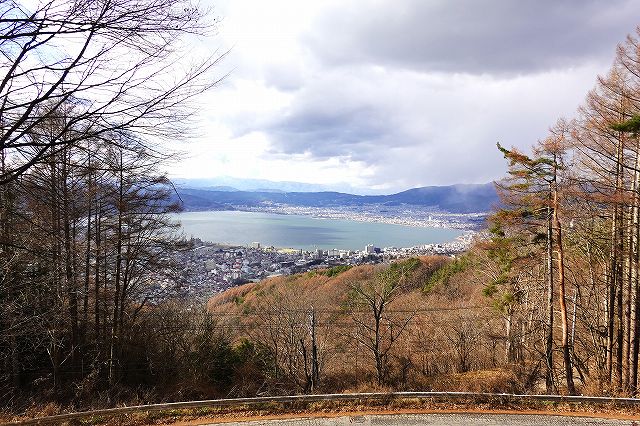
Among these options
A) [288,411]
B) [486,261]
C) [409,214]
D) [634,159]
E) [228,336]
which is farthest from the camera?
[409,214]

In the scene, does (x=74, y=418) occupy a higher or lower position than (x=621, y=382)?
higher

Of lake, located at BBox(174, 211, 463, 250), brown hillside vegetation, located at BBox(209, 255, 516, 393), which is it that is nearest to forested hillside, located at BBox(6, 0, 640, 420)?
brown hillside vegetation, located at BBox(209, 255, 516, 393)

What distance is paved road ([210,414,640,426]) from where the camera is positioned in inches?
259

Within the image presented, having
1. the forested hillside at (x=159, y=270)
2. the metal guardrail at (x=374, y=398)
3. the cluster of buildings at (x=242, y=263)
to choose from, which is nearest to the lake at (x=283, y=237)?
the cluster of buildings at (x=242, y=263)

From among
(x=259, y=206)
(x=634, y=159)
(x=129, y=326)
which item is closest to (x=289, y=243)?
(x=129, y=326)

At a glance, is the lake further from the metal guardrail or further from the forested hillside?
the metal guardrail

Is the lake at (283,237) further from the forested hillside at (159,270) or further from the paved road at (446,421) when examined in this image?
the paved road at (446,421)

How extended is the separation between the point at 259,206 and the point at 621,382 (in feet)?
464

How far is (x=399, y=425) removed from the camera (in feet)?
21.3

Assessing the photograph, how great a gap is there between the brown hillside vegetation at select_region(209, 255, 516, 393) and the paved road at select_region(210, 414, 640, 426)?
125 inches

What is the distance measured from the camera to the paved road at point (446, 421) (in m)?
6.57

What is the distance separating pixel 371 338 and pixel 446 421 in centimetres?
836

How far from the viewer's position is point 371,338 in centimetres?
1492

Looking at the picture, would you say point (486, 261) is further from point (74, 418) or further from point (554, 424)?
point (74, 418)
